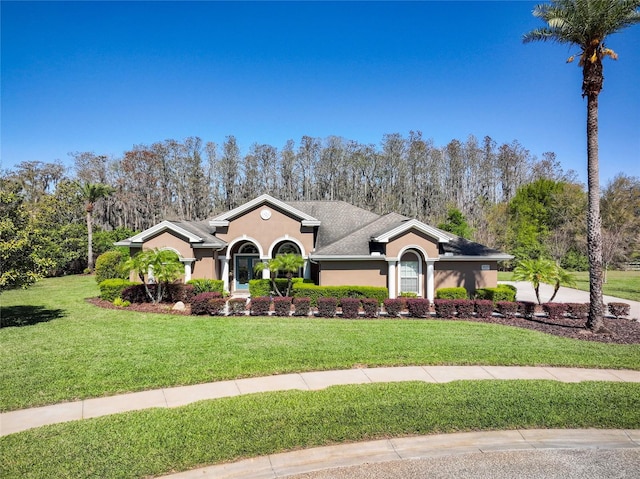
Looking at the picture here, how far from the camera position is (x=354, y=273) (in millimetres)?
20266

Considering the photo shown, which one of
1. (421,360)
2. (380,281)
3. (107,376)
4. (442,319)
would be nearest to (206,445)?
(107,376)

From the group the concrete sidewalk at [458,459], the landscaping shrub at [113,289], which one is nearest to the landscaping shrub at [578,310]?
the concrete sidewalk at [458,459]

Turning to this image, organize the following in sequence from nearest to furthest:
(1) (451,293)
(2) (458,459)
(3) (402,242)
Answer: (2) (458,459), (1) (451,293), (3) (402,242)

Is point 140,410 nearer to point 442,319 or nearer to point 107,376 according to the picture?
point 107,376

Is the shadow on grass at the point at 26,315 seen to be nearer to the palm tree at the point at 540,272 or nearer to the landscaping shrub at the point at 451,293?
the landscaping shrub at the point at 451,293

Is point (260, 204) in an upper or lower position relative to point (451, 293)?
upper

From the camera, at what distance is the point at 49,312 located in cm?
1773

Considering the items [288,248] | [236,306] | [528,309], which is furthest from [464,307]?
[288,248]

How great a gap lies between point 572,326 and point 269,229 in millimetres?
15334

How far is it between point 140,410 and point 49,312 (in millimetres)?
13319

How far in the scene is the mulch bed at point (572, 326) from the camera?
13.7 m

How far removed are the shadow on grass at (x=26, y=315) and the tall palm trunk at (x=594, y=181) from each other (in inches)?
823

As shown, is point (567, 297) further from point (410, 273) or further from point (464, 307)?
point (464, 307)

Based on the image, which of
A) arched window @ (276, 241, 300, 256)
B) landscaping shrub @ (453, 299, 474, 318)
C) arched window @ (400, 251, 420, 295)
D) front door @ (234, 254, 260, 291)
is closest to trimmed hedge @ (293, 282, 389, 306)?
arched window @ (400, 251, 420, 295)
